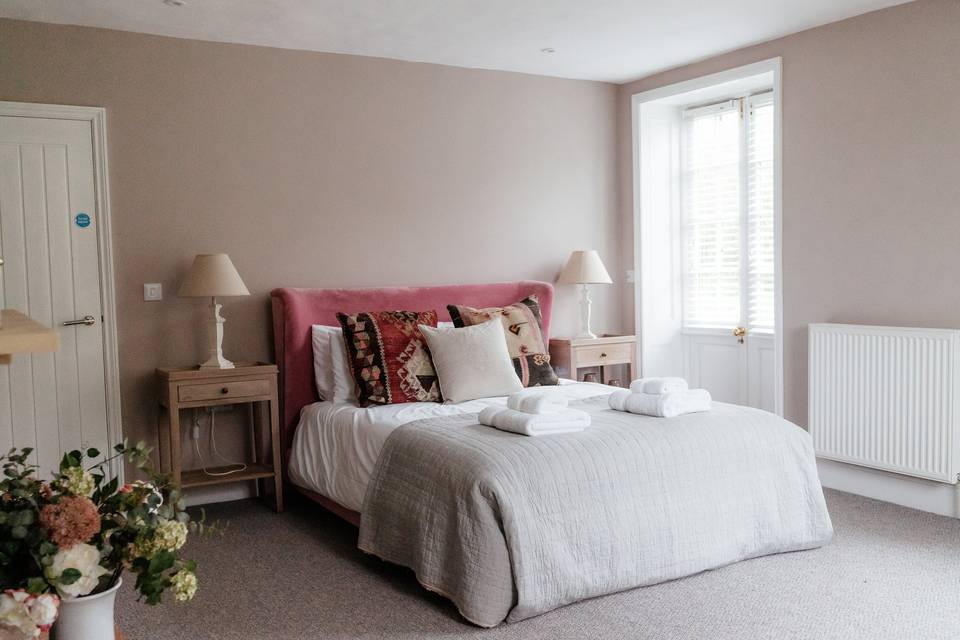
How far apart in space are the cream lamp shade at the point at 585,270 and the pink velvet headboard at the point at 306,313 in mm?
860

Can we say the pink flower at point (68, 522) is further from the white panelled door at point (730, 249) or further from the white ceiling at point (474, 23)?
the white panelled door at point (730, 249)

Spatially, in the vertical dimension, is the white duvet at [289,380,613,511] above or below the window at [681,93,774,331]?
below

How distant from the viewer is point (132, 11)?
4.05 m

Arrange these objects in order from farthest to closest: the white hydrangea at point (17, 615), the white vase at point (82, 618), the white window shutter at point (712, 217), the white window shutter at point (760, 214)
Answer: the white window shutter at point (712, 217) → the white window shutter at point (760, 214) → the white vase at point (82, 618) → the white hydrangea at point (17, 615)

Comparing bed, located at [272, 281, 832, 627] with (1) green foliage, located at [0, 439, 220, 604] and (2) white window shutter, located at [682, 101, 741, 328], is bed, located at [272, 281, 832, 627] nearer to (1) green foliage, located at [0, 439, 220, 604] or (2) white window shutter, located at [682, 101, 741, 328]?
Result: (1) green foliage, located at [0, 439, 220, 604]

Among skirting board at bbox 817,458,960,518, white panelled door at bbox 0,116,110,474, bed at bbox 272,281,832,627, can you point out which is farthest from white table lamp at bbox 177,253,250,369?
skirting board at bbox 817,458,960,518

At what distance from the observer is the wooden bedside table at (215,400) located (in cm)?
422

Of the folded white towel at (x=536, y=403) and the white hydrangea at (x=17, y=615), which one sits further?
the folded white towel at (x=536, y=403)

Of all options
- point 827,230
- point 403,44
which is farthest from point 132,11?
point 827,230

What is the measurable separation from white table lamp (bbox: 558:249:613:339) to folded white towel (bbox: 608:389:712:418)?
184 cm

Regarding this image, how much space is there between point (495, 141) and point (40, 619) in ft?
15.4

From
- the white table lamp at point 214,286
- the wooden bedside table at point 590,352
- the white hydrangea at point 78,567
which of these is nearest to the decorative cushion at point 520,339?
the wooden bedside table at point 590,352

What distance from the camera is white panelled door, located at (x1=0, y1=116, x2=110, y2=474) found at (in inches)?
164

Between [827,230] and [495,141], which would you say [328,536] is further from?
[827,230]
